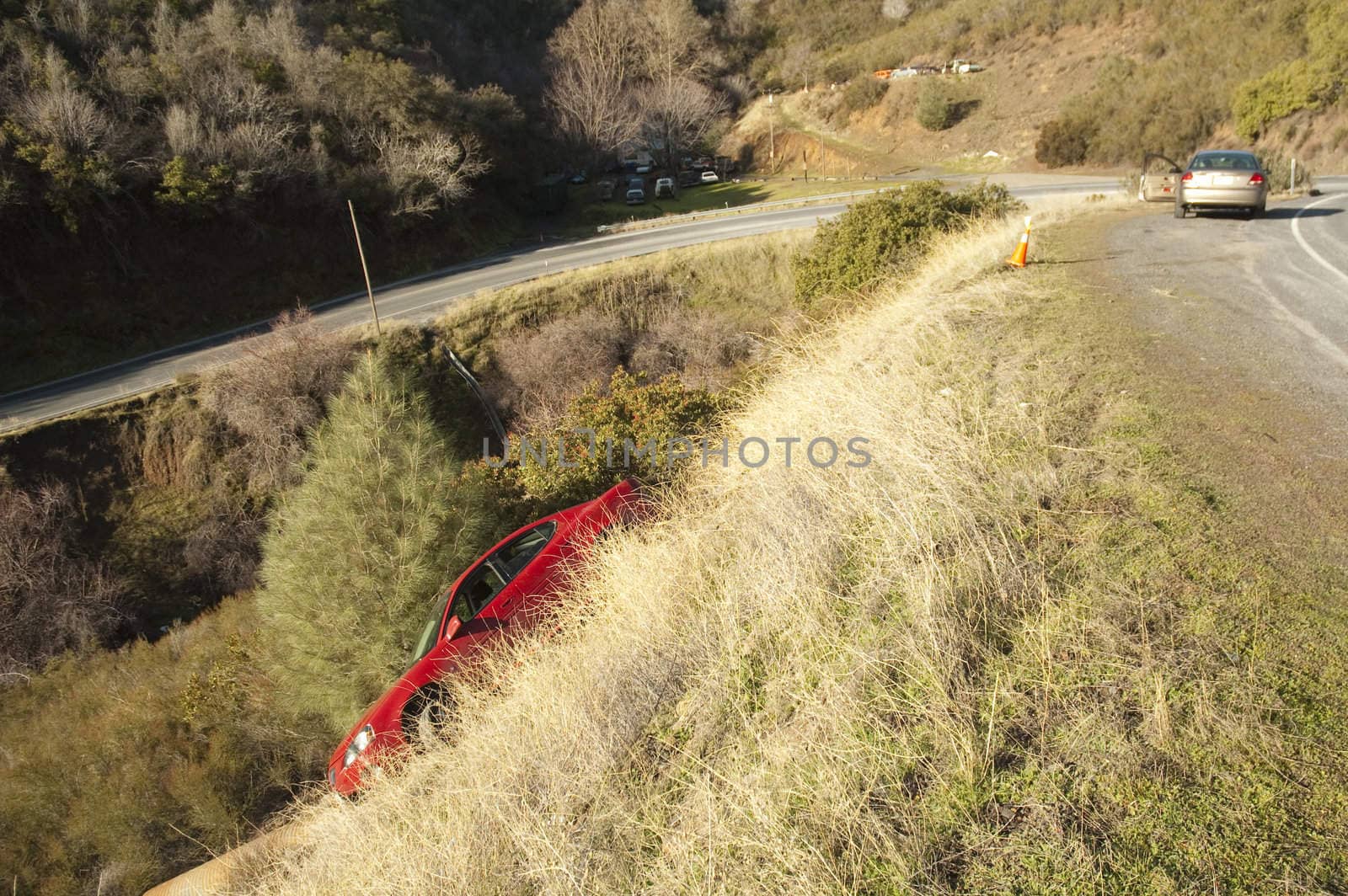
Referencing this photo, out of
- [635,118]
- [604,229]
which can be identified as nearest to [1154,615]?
[604,229]

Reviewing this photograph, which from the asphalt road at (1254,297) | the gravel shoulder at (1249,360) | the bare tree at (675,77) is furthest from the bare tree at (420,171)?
the asphalt road at (1254,297)

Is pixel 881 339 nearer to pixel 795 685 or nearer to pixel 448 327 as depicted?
pixel 795 685

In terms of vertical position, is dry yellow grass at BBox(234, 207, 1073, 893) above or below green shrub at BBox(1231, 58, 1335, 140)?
below

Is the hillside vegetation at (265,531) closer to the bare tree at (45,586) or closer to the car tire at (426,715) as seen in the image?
the bare tree at (45,586)

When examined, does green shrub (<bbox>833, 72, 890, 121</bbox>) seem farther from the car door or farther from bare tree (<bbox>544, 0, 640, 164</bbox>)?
the car door

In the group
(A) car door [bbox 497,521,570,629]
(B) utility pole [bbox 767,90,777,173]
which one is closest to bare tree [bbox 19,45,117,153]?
(A) car door [bbox 497,521,570,629]

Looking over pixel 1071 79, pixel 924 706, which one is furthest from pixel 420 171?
pixel 1071 79

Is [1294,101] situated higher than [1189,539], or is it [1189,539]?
[1294,101]

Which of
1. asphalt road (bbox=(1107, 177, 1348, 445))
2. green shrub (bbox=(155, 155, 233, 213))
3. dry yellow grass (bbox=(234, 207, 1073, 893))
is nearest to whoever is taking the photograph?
dry yellow grass (bbox=(234, 207, 1073, 893))
